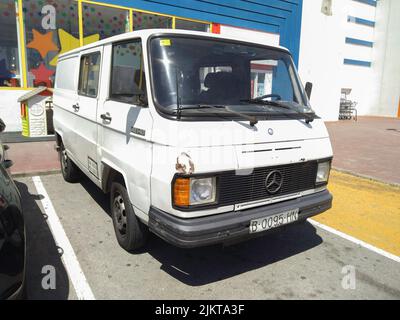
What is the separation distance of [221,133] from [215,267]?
1.42m

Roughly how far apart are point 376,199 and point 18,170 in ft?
21.3

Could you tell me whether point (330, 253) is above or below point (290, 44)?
below

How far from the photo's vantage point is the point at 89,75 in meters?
4.38

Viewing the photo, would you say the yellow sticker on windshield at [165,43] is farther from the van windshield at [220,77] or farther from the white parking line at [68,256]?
the white parking line at [68,256]

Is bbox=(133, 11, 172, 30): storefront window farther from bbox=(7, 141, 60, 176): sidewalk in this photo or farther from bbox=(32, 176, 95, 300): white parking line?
bbox=(32, 176, 95, 300): white parking line

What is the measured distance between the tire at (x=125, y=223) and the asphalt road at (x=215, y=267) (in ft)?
0.49

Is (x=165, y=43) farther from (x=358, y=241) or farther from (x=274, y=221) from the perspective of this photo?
(x=358, y=241)

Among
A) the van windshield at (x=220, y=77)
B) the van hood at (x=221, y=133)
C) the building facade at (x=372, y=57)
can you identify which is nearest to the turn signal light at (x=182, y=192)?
the van hood at (x=221, y=133)

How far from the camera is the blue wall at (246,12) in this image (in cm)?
1173

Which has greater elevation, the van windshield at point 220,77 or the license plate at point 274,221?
the van windshield at point 220,77
